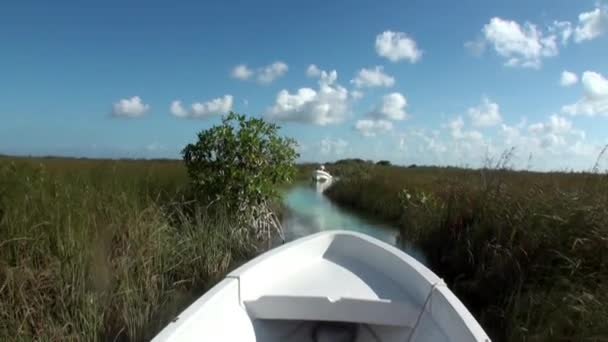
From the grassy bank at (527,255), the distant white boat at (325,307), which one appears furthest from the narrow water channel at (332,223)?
the distant white boat at (325,307)

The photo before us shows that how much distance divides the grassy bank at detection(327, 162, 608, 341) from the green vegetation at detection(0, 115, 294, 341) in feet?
10.1

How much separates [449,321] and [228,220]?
4.29 metres

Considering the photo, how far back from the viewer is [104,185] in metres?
5.18

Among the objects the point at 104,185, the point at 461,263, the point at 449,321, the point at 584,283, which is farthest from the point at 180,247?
the point at 584,283

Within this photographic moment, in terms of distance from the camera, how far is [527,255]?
416 centimetres

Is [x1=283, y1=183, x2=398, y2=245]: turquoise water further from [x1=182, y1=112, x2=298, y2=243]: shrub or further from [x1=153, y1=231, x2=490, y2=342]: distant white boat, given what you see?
[x1=153, y1=231, x2=490, y2=342]: distant white boat

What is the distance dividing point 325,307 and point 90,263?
1.99 metres

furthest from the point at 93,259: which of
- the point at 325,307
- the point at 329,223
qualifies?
the point at 329,223

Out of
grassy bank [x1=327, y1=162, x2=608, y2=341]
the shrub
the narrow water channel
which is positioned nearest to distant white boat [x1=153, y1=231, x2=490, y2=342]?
grassy bank [x1=327, y1=162, x2=608, y2=341]

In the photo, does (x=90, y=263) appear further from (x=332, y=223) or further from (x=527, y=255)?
(x=332, y=223)

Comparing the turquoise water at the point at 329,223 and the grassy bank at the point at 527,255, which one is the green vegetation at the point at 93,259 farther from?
the turquoise water at the point at 329,223

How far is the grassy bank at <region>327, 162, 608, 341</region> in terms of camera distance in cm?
319

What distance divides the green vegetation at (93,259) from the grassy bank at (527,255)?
3079 millimetres

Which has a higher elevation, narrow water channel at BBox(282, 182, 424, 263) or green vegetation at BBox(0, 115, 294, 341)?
green vegetation at BBox(0, 115, 294, 341)
